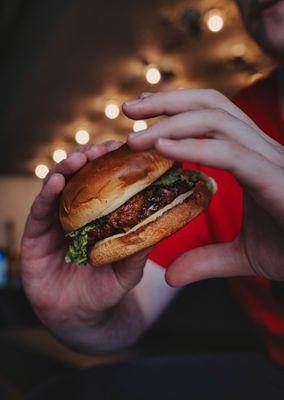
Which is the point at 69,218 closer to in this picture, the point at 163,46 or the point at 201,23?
the point at 201,23

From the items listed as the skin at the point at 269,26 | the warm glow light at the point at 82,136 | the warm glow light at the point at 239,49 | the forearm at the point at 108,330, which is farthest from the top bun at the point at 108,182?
the warm glow light at the point at 82,136

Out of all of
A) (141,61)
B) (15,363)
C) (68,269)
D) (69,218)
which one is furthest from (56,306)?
(141,61)

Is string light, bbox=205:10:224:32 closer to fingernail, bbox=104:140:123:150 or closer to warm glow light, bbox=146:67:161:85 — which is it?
warm glow light, bbox=146:67:161:85

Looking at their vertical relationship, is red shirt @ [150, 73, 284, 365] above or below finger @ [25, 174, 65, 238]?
below

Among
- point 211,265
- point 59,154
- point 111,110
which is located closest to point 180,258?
point 211,265

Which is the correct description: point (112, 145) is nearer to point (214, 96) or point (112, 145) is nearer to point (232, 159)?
point (214, 96)

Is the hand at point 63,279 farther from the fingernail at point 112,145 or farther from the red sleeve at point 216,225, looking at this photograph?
the red sleeve at point 216,225

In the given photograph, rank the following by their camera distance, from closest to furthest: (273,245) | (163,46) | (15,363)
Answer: (273,245), (15,363), (163,46)

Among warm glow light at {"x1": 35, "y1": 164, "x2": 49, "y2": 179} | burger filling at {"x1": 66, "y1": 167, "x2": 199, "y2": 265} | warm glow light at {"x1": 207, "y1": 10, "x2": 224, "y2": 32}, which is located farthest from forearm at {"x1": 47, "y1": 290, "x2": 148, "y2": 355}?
warm glow light at {"x1": 35, "y1": 164, "x2": 49, "y2": 179}
